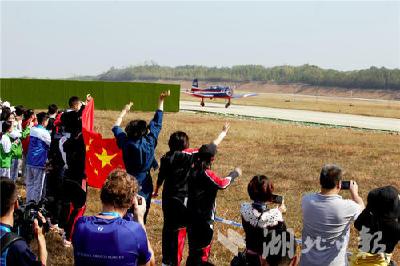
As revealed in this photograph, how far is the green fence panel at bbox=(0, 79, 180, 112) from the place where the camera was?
3828 cm

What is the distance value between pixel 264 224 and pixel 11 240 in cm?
212

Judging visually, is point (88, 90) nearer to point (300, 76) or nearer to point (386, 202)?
point (386, 202)

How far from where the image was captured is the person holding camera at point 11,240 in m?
3.04

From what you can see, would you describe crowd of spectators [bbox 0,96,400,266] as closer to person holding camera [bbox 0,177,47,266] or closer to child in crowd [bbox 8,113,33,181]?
person holding camera [bbox 0,177,47,266]

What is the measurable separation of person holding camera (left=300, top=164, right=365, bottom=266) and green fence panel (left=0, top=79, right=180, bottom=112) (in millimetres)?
33662

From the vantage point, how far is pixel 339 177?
4.29 metres

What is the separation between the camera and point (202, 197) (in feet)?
17.7

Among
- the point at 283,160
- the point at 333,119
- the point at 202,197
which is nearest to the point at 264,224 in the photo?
the point at 202,197

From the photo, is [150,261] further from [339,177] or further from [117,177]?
[339,177]

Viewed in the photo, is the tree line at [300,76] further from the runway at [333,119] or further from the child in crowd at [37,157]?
the child in crowd at [37,157]

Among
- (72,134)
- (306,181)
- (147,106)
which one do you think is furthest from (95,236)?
(147,106)

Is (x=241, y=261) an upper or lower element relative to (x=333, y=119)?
upper

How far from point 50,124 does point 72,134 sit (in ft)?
7.86

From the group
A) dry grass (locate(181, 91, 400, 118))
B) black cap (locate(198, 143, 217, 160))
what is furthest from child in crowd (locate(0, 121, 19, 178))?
dry grass (locate(181, 91, 400, 118))
